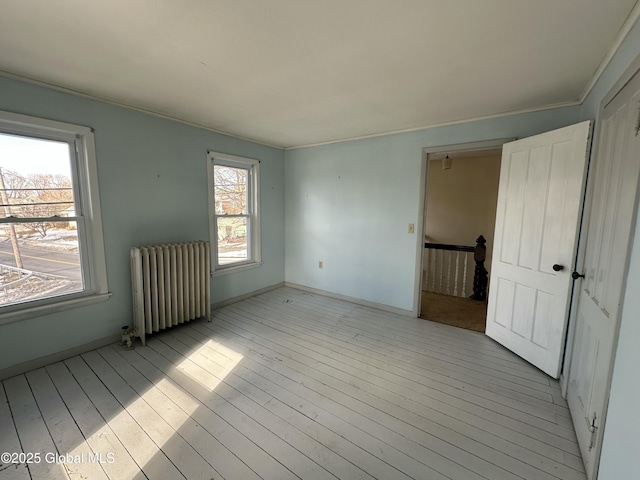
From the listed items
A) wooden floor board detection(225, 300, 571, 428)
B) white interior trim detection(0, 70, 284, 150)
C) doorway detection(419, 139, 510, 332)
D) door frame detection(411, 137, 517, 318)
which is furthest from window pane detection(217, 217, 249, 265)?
doorway detection(419, 139, 510, 332)

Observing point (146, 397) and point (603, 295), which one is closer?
point (603, 295)

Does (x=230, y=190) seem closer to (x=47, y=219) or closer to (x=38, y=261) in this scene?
(x=47, y=219)

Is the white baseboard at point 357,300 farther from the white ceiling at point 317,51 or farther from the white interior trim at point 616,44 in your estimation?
the white interior trim at point 616,44

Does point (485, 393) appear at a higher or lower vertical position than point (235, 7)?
lower

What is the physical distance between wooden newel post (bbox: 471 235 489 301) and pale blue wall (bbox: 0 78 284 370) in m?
3.92

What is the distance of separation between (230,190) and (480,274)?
13.4 ft

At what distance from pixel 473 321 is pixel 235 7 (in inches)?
152

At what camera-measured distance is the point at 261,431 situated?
1672 millimetres

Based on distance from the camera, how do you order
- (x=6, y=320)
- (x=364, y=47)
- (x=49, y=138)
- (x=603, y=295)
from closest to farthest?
(x=603, y=295) → (x=364, y=47) → (x=6, y=320) → (x=49, y=138)

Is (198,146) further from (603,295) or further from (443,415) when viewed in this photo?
(603,295)

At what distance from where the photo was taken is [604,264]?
1.47 metres

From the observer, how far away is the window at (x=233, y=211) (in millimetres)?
3568

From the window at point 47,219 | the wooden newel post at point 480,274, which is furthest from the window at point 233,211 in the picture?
the wooden newel post at point 480,274

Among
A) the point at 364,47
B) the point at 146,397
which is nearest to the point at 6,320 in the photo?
the point at 146,397
